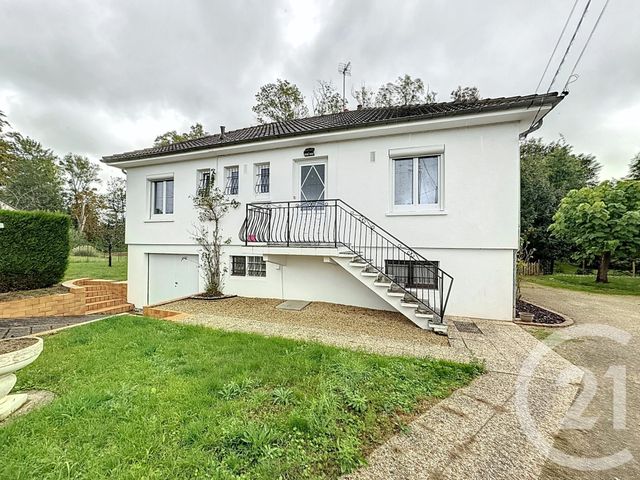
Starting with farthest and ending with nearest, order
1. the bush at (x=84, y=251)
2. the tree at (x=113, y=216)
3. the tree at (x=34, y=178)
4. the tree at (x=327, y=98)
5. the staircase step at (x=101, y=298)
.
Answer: the tree at (x=34, y=178)
the tree at (x=113, y=216)
the bush at (x=84, y=251)
the tree at (x=327, y=98)
the staircase step at (x=101, y=298)

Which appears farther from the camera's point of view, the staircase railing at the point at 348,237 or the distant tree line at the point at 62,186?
the distant tree line at the point at 62,186

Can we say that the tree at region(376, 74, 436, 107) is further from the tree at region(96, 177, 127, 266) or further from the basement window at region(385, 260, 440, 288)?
the tree at region(96, 177, 127, 266)

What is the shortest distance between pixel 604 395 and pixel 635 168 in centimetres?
2993

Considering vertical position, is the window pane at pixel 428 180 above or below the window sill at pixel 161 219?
above

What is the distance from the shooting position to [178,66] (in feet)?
39.1

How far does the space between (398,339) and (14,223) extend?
1101 cm

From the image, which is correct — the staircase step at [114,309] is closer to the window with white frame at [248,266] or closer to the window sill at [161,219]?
the window sill at [161,219]

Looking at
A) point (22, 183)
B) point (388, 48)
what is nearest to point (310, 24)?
point (388, 48)

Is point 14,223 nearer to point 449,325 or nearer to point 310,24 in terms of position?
point 310,24

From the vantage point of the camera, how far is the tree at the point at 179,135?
2467cm

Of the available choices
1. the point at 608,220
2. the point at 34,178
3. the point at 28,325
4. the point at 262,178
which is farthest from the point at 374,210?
the point at 34,178

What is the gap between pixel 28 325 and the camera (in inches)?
250

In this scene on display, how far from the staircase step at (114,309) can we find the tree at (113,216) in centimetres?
1052

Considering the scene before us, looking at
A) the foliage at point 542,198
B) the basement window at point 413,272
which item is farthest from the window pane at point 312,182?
the foliage at point 542,198
